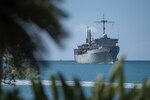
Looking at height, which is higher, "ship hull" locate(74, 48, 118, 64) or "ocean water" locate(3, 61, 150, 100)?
"ocean water" locate(3, 61, 150, 100)

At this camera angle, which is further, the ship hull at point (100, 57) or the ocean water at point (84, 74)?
the ship hull at point (100, 57)

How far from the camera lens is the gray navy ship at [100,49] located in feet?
268

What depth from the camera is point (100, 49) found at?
81.2m

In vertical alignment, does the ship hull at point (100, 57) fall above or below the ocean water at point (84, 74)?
below

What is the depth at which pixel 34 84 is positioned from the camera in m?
3.60

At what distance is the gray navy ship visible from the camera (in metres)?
81.6

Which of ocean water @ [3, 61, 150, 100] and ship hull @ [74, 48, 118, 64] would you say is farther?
ship hull @ [74, 48, 118, 64]

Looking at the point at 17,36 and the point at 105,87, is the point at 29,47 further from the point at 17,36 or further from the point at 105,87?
the point at 105,87

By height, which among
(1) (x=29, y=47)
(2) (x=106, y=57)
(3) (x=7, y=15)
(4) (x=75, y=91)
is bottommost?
(2) (x=106, y=57)

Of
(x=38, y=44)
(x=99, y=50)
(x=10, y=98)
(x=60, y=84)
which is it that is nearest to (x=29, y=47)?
(x=38, y=44)

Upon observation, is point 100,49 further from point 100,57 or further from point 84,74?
point 84,74

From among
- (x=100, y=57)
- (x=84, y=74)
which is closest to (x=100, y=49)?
(x=100, y=57)

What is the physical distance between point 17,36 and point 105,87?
81cm

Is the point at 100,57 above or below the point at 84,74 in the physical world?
below
